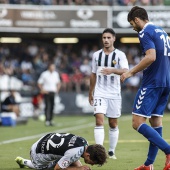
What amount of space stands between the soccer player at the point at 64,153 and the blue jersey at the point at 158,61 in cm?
123

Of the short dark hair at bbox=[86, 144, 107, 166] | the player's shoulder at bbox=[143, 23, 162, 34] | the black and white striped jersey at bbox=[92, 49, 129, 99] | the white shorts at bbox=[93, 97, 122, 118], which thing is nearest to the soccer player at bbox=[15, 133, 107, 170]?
the short dark hair at bbox=[86, 144, 107, 166]

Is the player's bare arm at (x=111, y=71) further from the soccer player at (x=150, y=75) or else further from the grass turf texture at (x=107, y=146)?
the soccer player at (x=150, y=75)

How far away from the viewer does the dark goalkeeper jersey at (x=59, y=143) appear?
28.8 ft

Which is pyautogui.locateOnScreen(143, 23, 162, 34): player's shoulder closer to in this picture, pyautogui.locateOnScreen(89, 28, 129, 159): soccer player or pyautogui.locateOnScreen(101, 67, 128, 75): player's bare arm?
pyautogui.locateOnScreen(101, 67, 128, 75): player's bare arm

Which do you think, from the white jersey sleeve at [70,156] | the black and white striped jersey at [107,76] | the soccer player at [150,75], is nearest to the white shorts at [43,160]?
the white jersey sleeve at [70,156]

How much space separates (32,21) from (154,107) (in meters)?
22.9

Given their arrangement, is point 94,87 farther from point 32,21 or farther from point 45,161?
point 32,21

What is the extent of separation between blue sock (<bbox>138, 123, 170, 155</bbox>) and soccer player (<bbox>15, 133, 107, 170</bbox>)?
2.30 feet

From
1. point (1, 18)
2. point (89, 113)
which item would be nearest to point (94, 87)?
point (89, 113)

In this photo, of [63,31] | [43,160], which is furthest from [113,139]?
[63,31]

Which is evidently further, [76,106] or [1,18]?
[1,18]

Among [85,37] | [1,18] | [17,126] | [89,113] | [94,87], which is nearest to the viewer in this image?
[94,87]

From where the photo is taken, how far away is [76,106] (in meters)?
28.0

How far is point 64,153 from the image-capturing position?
881 cm
